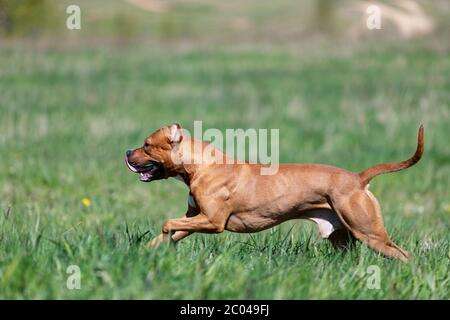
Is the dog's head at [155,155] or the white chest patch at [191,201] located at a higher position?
the dog's head at [155,155]

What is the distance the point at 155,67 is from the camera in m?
20.9

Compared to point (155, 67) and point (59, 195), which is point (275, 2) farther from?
point (59, 195)

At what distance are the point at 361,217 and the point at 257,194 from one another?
0.57 meters

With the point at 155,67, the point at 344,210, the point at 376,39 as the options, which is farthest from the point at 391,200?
the point at 376,39

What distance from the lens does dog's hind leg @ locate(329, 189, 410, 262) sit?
4.70m

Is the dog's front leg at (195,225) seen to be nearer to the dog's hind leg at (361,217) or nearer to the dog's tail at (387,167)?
the dog's hind leg at (361,217)

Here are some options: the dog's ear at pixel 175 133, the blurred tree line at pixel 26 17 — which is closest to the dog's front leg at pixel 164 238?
the dog's ear at pixel 175 133

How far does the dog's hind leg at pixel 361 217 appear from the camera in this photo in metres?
4.70

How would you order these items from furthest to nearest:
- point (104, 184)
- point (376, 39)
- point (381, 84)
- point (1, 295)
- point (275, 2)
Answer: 1. point (275, 2)
2. point (376, 39)
3. point (381, 84)
4. point (104, 184)
5. point (1, 295)

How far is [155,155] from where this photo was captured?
191 inches

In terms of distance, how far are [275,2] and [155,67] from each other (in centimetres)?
6374

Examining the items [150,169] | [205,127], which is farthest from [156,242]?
[205,127]

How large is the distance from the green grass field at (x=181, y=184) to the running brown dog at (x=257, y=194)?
14 centimetres

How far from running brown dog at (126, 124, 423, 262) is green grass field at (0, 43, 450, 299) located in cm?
14
